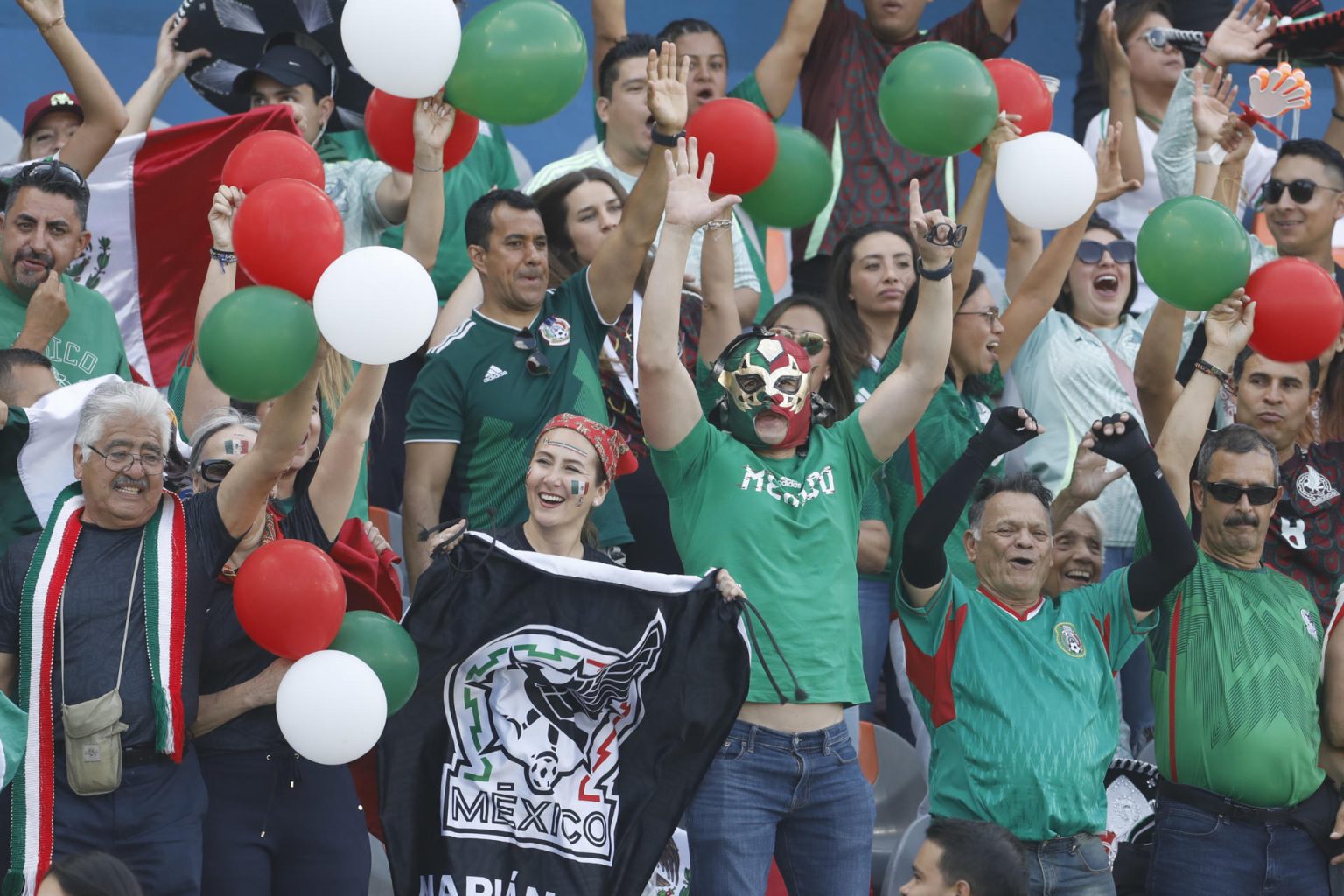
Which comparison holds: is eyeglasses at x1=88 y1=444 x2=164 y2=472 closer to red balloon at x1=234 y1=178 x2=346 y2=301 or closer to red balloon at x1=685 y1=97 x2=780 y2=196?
red balloon at x1=234 y1=178 x2=346 y2=301

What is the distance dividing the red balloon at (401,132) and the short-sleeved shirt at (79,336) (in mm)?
1061

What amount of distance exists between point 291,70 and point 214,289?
1640 millimetres

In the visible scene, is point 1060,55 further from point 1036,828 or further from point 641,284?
point 1036,828

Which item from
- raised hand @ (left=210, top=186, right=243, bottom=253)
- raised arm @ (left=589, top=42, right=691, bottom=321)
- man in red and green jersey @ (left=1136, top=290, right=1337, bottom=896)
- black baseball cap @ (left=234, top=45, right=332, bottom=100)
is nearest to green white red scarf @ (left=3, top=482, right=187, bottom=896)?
raised hand @ (left=210, top=186, right=243, bottom=253)

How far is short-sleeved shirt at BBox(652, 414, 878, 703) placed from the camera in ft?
15.5

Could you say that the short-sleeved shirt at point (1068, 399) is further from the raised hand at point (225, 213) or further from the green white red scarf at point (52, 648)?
the green white red scarf at point (52, 648)

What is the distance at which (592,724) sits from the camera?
15.6ft

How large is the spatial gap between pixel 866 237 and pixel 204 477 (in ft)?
8.76

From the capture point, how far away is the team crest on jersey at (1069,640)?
17.4ft

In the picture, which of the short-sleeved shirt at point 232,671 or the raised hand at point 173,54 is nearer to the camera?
the short-sleeved shirt at point 232,671

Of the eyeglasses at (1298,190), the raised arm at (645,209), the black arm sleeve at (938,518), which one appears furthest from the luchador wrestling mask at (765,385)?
the eyeglasses at (1298,190)

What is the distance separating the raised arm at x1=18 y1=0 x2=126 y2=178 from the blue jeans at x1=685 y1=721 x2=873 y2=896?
3.17m

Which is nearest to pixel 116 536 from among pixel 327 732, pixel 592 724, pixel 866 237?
pixel 327 732

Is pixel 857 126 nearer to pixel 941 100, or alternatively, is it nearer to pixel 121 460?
pixel 941 100
